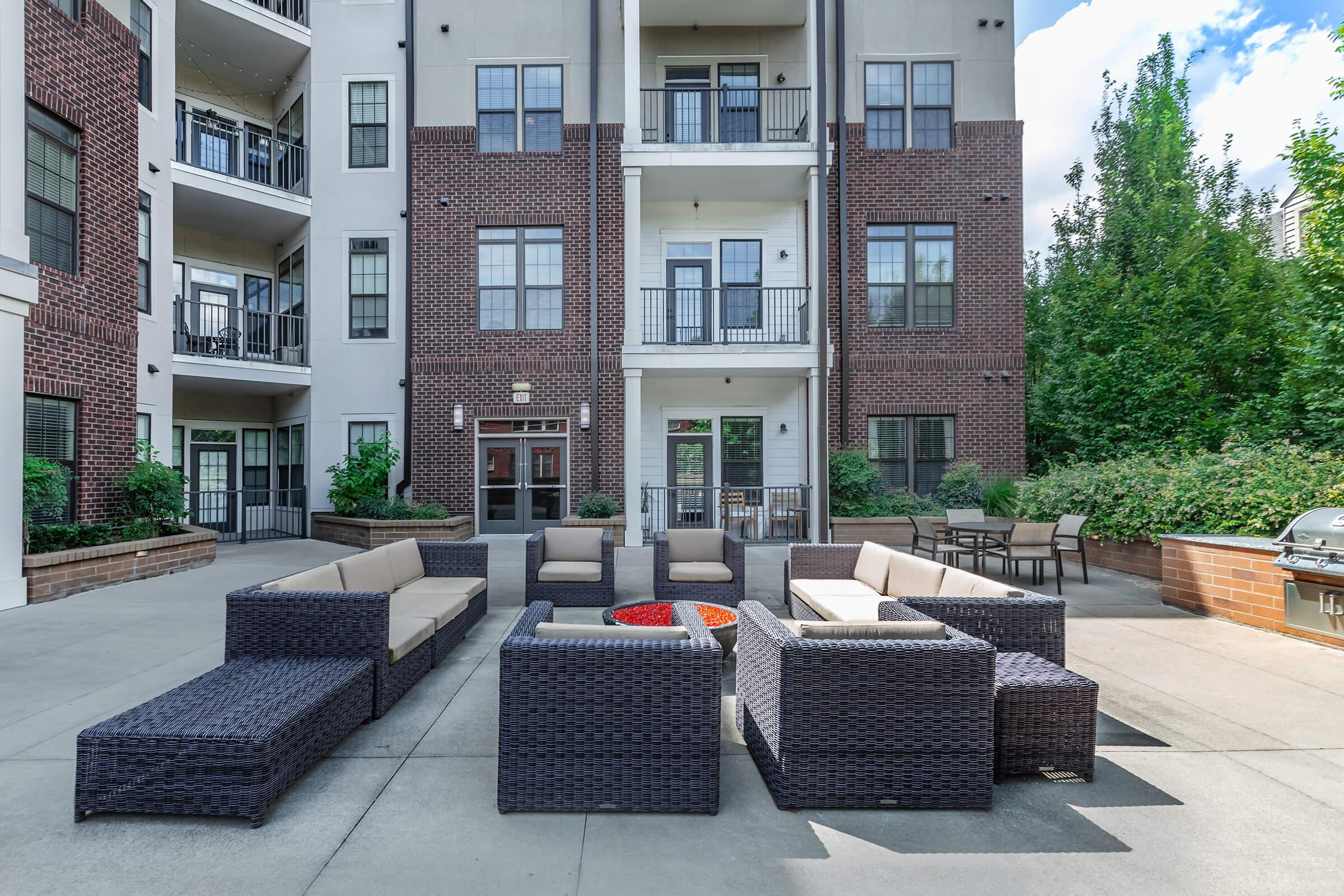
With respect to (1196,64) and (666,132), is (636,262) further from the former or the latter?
(1196,64)

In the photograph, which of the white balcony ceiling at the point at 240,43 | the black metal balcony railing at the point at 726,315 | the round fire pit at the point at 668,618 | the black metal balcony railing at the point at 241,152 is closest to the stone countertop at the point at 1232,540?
the round fire pit at the point at 668,618

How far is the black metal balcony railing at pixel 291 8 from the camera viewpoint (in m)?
12.9

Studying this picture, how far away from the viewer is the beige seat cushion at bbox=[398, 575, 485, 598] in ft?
18.6

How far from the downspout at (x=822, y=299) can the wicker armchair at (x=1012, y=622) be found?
7.89 metres

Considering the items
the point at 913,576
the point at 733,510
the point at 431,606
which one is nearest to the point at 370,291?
the point at 733,510

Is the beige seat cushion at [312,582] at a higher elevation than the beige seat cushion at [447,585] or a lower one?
higher

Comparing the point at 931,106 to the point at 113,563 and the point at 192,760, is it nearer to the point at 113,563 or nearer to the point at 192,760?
the point at 192,760

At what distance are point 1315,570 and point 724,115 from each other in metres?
11.4

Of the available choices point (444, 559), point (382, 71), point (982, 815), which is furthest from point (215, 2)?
point (982, 815)

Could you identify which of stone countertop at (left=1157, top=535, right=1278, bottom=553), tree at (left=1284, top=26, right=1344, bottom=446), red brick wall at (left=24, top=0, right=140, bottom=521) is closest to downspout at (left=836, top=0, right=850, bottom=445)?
stone countertop at (left=1157, top=535, right=1278, bottom=553)

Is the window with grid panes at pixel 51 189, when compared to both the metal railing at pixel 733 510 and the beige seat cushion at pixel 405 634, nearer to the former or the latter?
the beige seat cushion at pixel 405 634

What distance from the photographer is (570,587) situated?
692cm

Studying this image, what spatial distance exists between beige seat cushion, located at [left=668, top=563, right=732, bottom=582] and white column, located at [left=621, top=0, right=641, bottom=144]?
8261mm

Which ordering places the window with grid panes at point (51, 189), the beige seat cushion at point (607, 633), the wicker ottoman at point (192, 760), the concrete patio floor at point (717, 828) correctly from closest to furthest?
the concrete patio floor at point (717, 828) < the wicker ottoman at point (192, 760) < the beige seat cushion at point (607, 633) < the window with grid panes at point (51, 189)
